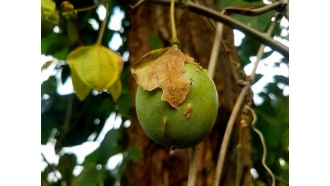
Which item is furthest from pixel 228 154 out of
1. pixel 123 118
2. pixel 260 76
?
pixel 123 118

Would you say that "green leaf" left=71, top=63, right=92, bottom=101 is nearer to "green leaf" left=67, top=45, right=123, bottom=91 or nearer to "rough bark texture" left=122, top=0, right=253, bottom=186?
"green leaf" left=67, top=45, right=123, bottom=91

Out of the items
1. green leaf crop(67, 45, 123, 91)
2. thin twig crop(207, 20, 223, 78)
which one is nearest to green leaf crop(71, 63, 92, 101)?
green leaf crop(67, 45, 123, 91)

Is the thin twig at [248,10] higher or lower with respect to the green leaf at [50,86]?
higher

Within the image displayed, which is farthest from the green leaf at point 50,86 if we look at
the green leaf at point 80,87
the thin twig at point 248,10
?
the thin twig at point 248,10

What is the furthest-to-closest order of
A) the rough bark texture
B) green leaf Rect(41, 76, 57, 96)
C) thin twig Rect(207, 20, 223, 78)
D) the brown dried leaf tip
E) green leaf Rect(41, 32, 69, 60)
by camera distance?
green leaf Rect(41, 76, 57, 96), green leaf Rect(41, 32, 69, 60), the rough bark texture, thin twig Rect(207, 20, 223, 78), the brown dried leaf tip

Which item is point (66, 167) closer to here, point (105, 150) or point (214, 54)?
point (105, 150)

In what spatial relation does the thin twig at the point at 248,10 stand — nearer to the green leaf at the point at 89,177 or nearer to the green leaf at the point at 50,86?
the green leaf at the point at 89,177
